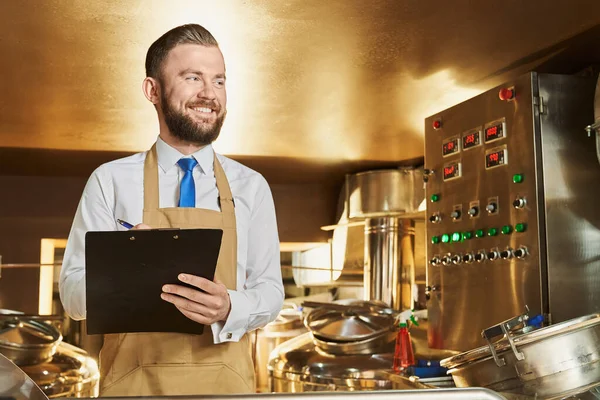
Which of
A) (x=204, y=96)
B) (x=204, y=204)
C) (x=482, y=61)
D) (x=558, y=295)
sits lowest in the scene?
(x=558, y=295)

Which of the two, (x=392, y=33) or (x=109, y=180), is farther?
(x=392, y=33)

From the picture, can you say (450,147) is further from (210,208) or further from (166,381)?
(166,381)

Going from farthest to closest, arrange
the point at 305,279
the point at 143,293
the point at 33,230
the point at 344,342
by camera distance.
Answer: the point at 305,279 → the point at 33,230 → the point at 344,342 → the point at 143,293

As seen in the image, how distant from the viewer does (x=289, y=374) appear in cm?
624

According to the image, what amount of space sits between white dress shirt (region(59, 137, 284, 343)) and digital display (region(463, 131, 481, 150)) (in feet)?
8.53

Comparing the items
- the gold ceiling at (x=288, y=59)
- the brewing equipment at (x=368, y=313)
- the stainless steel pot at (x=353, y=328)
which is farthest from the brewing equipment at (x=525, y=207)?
the stainless steel pot at (x=353, y=328)

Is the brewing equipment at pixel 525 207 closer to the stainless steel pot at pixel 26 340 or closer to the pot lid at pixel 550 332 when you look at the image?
the pot lid at pixel 550 332

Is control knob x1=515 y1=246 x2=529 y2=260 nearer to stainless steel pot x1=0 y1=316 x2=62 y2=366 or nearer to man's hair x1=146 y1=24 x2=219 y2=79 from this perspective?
man's hair x1=146 y1=24 x2=219 y2=79

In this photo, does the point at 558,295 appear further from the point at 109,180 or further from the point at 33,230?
the point at 33,230

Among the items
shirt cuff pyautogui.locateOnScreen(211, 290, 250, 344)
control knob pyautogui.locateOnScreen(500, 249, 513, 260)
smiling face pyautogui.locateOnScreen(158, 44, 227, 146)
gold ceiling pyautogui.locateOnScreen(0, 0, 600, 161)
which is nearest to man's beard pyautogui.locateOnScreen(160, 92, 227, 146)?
smiling face pyautogui.locateOnScreen(158, 44, 227, 146)

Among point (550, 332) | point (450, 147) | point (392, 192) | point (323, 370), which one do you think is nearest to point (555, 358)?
point (550, 332)

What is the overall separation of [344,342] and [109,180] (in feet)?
14.1

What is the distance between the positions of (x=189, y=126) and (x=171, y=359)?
0.61 meters

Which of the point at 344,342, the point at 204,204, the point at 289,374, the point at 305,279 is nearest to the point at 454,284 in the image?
the point at 344,342
